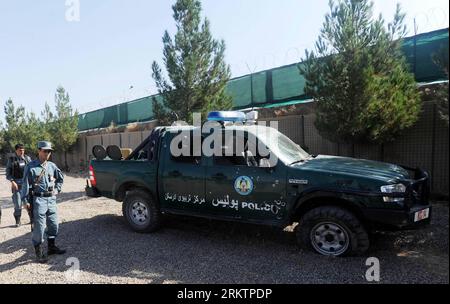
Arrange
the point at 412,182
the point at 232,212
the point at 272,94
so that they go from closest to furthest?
the point at 412,182 < the point at 232,212 < the point at 272,94

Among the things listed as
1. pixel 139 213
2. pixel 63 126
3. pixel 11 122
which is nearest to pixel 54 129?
pixel 63 126

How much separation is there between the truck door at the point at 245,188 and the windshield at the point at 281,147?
9.8 inches

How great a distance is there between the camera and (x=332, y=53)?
317 inches

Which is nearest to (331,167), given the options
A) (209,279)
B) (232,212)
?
(232,212)

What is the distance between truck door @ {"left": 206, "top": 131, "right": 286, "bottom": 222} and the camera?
16.2ft

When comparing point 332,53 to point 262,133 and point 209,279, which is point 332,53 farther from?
point 209,279

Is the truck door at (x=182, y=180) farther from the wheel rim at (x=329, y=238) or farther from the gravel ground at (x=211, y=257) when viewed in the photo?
the wheel rim at (x=329, y=238)

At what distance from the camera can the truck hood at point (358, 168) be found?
4.52 metres

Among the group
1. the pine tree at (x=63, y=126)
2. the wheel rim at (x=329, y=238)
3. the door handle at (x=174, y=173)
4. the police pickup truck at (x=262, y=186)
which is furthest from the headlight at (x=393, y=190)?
the pine tree at (x=63, y=126)

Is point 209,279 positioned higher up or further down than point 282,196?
further down

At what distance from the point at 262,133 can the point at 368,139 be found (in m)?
3.58

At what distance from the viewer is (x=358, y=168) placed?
4.78m
